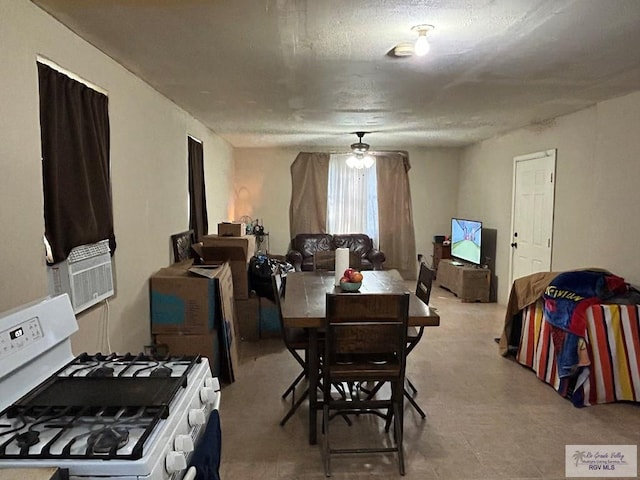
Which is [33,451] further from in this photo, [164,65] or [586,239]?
[586,239]

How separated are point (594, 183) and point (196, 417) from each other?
4.23 m

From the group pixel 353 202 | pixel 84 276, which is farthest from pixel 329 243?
pixel 84 276

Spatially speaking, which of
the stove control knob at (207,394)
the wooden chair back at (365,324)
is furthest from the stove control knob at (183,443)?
the wooden chair back at (365,324)

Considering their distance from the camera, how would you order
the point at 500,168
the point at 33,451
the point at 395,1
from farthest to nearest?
1. the point at 500,168
2. the point at 395,1
3. the point at 33,451

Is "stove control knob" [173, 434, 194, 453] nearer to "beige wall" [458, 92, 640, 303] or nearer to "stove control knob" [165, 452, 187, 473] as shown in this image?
"stove control knob" [165, 452, 187, 473]

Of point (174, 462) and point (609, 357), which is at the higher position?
point (174, 462)

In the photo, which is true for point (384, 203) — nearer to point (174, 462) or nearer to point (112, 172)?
point (112, 172)


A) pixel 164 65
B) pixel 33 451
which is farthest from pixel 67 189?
pixel 33 451

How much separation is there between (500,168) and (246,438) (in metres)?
5.09

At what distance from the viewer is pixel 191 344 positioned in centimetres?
348

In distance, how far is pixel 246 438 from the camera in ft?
9.16

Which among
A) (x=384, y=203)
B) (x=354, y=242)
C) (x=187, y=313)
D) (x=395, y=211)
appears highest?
(x=384, y=203)

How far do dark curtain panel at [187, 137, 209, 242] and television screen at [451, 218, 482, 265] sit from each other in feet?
12.3

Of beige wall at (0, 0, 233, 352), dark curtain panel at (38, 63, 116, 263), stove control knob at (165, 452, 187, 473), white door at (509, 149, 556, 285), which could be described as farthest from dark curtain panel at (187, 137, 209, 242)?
stove control knob at (165, 452, 187, 473)
